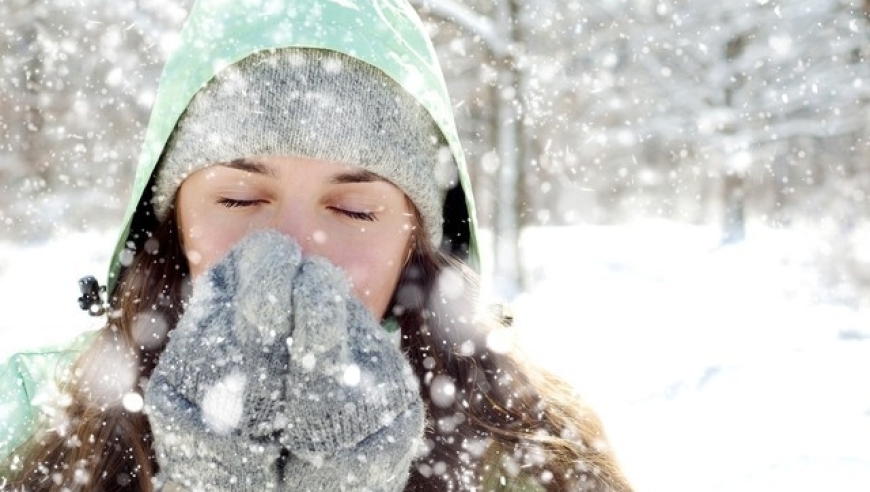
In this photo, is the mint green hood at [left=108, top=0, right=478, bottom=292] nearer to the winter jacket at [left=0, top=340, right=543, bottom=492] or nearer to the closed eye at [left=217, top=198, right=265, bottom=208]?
the closed eye at [left=217, top=198, right=265, bottom=208]

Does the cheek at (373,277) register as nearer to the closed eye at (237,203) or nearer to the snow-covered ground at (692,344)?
the closed eye at (237,203)

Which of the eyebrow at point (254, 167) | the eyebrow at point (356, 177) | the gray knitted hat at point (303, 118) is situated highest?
the gray knitted hat at point (303, 118)

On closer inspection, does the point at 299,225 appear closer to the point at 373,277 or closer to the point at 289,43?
the point at 373,277

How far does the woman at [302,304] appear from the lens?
1277mm

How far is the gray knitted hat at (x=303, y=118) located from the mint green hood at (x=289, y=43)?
0.08ft

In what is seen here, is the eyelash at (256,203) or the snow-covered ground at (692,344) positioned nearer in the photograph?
the eyelash at (256,203)

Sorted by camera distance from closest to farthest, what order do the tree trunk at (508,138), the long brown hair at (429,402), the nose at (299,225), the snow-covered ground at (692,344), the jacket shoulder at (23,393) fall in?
the nose at (299,225), the long brown hair at (429,402), the jacket shoulder at (23,393), the snow-covered ground at (692,344), the tree trunk at (508,138)

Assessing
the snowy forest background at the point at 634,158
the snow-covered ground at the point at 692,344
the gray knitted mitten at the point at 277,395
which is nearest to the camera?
the gray knitted mitten at the point at 277,395

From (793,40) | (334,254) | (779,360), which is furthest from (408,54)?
(793,40)

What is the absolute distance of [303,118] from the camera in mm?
1490

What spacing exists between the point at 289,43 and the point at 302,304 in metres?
0.55

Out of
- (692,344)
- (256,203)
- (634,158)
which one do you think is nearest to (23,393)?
(256,203)

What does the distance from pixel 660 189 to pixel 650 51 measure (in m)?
9.86

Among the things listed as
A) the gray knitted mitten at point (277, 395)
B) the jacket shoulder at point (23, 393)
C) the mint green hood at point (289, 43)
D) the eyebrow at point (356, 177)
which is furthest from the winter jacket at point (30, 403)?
the eyebrow at point (356, 177)
